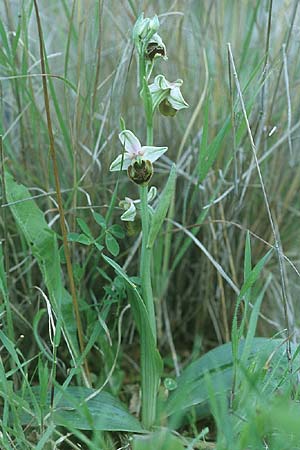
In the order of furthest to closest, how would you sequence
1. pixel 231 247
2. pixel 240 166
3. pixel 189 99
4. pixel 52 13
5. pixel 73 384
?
pixel 52 13, pixel 189 99, pixel 231 247, pixel 240 166, pixel 73 384

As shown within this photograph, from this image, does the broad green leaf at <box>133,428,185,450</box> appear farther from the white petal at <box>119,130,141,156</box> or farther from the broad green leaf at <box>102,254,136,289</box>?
the white petal at <box>119,130,141,156</box>

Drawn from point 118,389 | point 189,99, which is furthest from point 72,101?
point 118,389

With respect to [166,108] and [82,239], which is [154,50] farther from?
[82,239]

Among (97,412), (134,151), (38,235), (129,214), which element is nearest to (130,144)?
(134,151)

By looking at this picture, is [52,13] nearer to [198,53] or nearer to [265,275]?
[198,53]

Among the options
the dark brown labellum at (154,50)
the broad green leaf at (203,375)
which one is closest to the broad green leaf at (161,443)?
the broad green leaf at (203,375)

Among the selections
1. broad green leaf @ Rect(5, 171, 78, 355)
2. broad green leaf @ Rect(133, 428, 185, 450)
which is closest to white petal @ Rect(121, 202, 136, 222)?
broad green leaf @ Rect(5, 171, 78, 355)
